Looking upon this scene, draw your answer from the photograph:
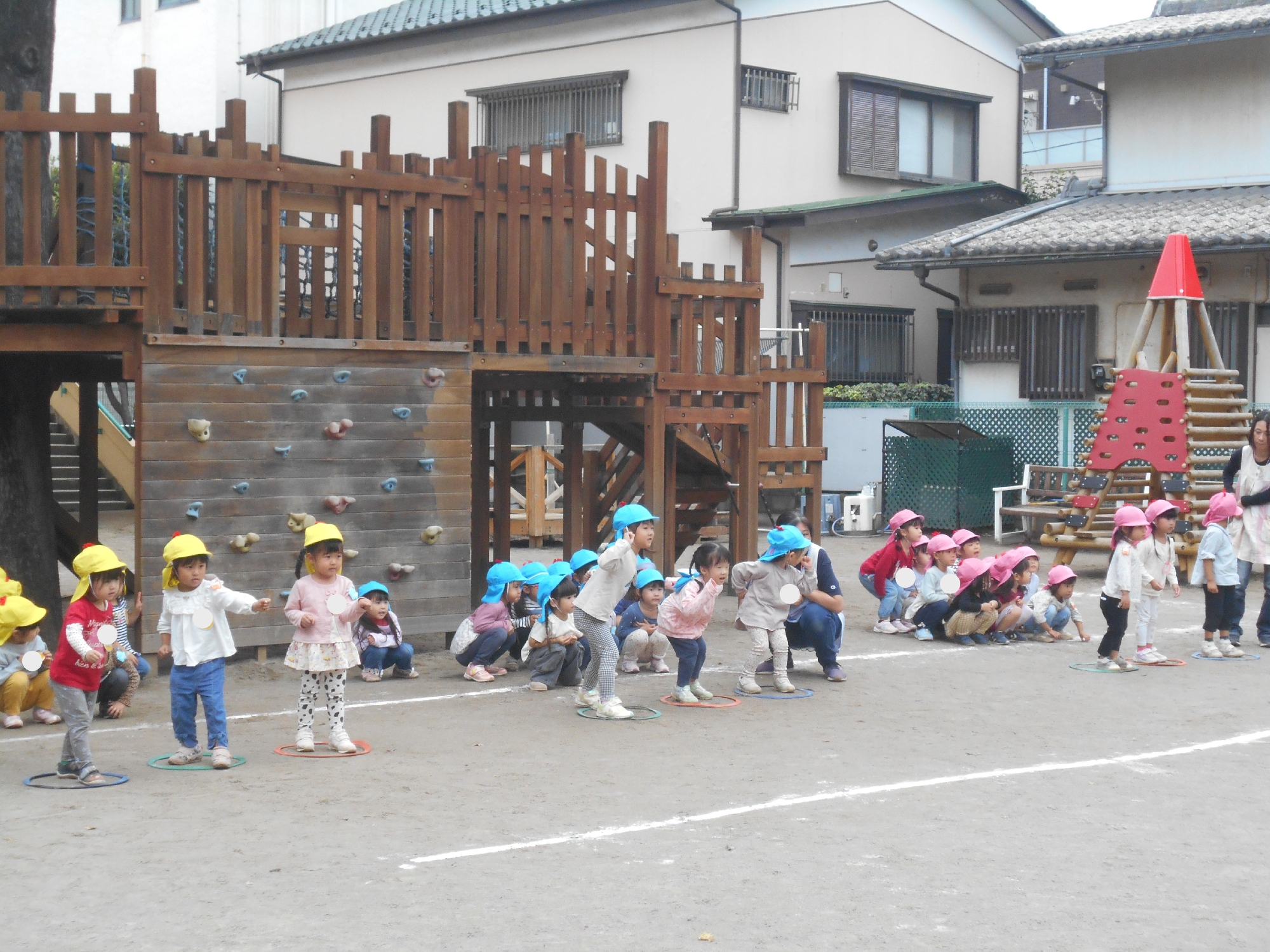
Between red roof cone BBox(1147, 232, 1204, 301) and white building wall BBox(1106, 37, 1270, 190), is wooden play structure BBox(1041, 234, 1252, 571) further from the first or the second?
white building wall BBox(1106, 37, 1270, 190)

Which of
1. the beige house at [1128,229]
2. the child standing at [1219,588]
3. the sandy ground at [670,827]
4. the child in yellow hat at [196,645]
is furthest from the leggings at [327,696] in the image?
the beige house at [1128,229]

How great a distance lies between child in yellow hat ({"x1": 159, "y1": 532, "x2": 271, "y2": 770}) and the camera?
24.2ft

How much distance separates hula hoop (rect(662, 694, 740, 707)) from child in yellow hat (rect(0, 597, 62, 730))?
Result: 3776 mm

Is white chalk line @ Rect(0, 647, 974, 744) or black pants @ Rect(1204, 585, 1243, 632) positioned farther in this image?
black pants @ Rect(1204, 585, 1243, 632)

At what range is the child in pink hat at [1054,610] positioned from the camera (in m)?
12.3

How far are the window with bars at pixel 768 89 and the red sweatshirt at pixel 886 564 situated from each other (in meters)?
12.5

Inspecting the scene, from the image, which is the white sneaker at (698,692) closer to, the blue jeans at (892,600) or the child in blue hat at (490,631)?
the child in blue hat at (490,631)

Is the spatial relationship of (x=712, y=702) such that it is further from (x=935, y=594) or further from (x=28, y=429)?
(x=28, y=429)

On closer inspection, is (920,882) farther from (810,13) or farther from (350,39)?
(350,39)

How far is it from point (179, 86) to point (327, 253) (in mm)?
20489

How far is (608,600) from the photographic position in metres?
8.84

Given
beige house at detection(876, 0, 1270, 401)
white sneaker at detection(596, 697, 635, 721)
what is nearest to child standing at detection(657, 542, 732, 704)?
white sneaker at detection(596, 697, 635, 721)

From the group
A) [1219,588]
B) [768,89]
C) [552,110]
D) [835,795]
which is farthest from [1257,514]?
[552,110]

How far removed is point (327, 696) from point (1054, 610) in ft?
23.1
